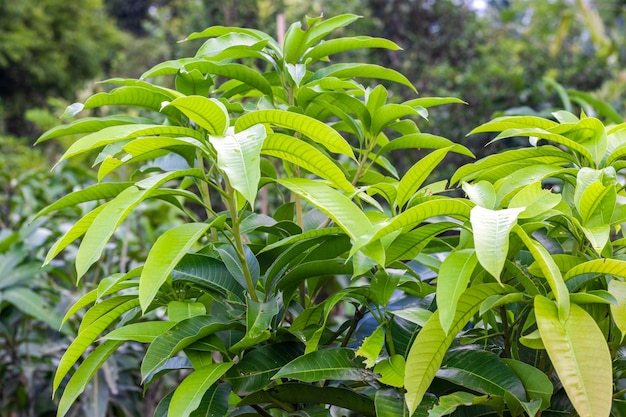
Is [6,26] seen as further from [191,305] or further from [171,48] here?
[191,305]

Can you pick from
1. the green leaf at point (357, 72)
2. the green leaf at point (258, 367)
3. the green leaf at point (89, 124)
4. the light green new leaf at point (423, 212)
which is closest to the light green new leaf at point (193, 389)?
the green leaf at point (258, 367)

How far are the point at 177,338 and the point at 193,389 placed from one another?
0.22 feet

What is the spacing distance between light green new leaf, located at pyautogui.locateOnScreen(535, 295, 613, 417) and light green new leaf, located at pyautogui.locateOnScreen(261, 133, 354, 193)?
251 millimetres

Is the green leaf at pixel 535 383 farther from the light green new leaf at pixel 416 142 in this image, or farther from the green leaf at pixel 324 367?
the light green new leaf at pixel 416 142

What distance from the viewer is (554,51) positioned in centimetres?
548

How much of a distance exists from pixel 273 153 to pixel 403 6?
4497mm

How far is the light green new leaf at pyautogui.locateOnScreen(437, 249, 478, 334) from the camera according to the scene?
0.58 metres

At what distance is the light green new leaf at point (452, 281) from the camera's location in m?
0.58

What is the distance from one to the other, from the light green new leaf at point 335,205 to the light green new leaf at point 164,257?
116 millimetres

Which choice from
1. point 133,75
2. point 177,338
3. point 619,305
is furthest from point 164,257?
point 133,75

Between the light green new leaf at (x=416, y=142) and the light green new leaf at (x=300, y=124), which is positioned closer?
the light green new leaf at (x=300, y=124)

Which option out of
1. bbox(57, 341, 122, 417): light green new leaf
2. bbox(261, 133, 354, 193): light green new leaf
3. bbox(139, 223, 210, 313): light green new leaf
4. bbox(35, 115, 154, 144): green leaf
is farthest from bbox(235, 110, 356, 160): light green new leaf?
bbox(57, 341, 122, 417): light green new leaf

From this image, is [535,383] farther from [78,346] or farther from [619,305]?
[78,346]

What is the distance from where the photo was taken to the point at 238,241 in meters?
0.78
